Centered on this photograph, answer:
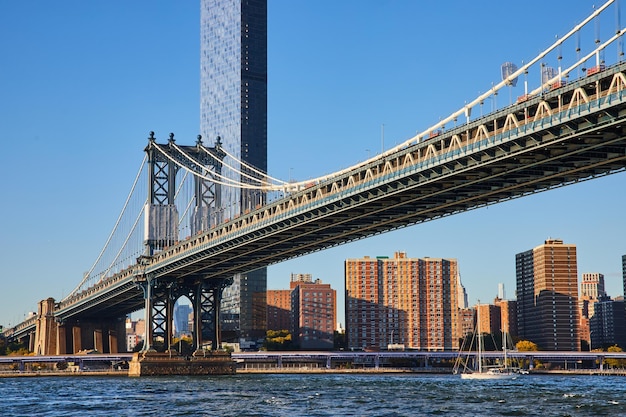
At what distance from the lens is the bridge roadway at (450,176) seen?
51.6 m

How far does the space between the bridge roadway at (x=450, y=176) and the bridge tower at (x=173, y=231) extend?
9.48m

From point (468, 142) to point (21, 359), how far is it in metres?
104

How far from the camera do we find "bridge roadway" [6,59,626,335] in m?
51.6

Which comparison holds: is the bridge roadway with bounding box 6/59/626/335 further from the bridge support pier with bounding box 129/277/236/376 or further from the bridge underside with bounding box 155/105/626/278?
the bridge support pier with bounding box 129/277/236/376

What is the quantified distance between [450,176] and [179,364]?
186 feet

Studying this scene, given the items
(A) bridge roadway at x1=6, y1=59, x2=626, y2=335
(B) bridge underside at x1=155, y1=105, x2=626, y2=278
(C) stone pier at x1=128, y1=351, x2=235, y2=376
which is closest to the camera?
(A) bridge roadway at x1=6, y1=59, x2=626, y2=335

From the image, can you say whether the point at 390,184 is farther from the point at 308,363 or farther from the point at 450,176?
the point at 308,363

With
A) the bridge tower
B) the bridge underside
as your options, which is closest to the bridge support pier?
the bridge tower

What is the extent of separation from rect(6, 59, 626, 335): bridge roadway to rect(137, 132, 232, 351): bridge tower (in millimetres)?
9476

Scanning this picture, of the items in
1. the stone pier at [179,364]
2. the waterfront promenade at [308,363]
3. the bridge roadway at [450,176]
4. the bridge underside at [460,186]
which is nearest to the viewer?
the bridge roadway at [450,176]

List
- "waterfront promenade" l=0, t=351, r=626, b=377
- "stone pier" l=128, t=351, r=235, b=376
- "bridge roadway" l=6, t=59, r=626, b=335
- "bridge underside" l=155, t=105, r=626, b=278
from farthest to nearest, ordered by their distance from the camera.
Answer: "waterfront promenade" l=0, t=351, r=626, b=377
"stone pier" l=128, t=351, r=235, b=376
"bridge underside" l=155, t=105, r=626, b=278
"bridge roadway" l=6, t=59, r=626, b=335

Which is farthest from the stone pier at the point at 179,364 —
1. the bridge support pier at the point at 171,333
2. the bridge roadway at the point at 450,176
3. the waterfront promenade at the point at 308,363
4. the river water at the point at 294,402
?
the river water at the point at 294,402

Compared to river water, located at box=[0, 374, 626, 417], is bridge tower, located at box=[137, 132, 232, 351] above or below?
above

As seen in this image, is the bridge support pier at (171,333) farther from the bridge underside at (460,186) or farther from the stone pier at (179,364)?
the bridge underside at (460,186)
